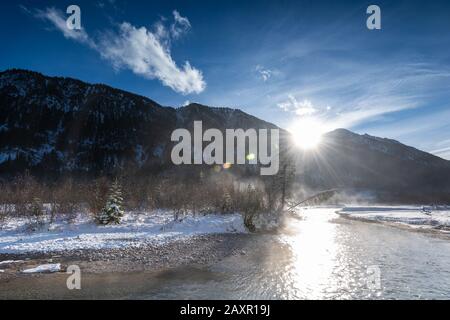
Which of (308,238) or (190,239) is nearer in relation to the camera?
(190,239)

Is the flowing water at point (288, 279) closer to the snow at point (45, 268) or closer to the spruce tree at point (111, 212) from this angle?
the snow at point (45, 268)

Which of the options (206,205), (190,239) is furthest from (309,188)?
(190,239)

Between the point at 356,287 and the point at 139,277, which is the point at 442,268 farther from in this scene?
the point at 139,277

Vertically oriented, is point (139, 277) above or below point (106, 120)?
below

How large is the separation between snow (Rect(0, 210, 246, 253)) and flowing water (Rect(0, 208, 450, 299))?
653 cm

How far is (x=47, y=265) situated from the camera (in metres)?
14.9

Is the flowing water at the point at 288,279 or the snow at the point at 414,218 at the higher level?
the flowing water at the point at 288,279

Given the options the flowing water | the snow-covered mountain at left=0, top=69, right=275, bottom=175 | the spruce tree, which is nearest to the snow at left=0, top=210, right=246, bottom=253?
the spruce tree

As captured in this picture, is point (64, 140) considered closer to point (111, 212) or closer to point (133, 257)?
point (111, 212)

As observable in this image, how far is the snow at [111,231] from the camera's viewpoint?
19.4 m

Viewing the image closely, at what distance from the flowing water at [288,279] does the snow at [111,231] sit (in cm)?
653

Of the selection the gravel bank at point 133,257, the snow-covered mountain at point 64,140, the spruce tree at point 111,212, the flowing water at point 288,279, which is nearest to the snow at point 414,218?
the flowing water at point 288,279

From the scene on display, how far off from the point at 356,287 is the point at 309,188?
599 feet
